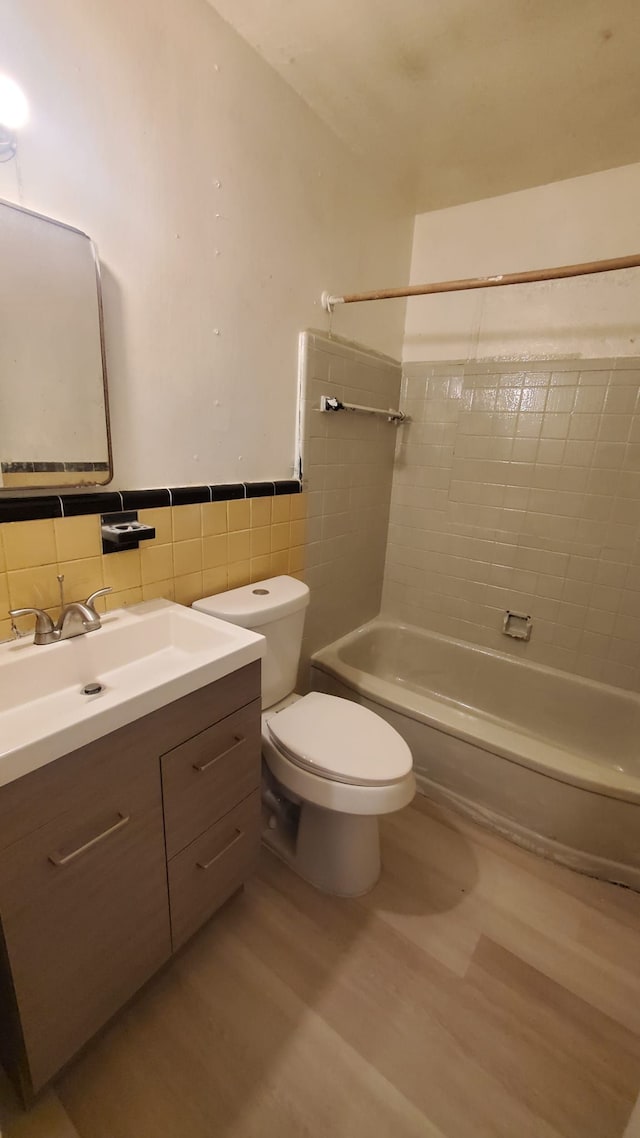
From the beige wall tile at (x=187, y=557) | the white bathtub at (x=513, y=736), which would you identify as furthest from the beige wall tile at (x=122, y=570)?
the white bathtub at (x=513, y=736)

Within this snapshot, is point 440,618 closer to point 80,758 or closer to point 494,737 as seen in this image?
→ point 494,737

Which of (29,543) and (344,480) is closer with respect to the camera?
(29,543)

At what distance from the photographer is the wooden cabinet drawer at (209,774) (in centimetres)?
96

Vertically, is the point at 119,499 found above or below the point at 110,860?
above

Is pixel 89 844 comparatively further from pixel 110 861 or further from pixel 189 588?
pixel 189 588

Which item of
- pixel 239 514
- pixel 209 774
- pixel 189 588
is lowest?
pixel 209 774

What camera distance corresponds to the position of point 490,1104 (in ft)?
3.11

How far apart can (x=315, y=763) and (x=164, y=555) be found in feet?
2.28

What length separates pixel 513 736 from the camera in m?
1.60

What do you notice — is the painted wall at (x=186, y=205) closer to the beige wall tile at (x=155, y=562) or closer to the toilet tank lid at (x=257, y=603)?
the beige wall tile at (x=155, y=562)

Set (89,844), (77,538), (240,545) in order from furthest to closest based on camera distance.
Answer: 1. (240,545)
2. (77,538)
3. (89,844)

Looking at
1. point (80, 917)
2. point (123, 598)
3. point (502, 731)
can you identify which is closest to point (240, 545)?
point (123, 598)

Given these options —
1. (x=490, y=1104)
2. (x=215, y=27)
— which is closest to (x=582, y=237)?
(x=215, y=27)

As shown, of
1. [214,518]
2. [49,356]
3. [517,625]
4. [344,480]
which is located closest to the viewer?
[49,356]
